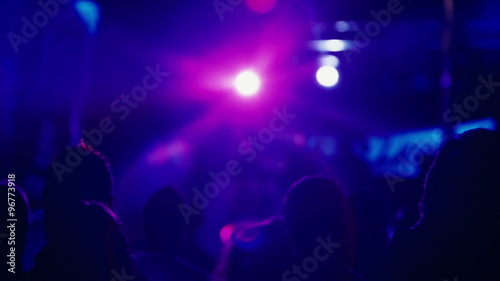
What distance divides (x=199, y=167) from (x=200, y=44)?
1742 mm

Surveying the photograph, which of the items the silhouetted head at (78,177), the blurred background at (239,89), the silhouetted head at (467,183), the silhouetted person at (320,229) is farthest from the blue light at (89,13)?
the silhouetted head at (467,183)

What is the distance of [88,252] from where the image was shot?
1836mm

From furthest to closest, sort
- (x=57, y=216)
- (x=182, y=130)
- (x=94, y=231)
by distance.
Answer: (x=182, y=130) < (x=57, y=216) < (x=94, y=231)

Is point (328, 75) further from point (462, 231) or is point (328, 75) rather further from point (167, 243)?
point (462, 231)

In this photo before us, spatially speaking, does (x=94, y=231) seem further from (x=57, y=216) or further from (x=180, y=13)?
(x=180, y=13)

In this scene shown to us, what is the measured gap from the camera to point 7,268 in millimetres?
1909

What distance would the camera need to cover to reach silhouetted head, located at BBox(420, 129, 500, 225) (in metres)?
1.81

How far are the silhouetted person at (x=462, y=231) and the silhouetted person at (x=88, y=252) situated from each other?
1067 mm

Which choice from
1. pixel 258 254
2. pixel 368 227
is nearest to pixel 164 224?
pixel 258 254

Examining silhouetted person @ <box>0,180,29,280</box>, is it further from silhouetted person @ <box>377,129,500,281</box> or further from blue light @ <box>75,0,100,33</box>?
blue light @ <box>75,0,100,33</box>

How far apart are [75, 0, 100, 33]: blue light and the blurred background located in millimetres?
13

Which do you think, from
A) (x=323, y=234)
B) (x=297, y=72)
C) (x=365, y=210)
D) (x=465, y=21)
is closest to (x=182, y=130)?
(x=297, y=72)

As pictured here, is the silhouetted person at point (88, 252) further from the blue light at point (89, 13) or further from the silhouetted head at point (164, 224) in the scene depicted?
the blue light at point (89, 13)

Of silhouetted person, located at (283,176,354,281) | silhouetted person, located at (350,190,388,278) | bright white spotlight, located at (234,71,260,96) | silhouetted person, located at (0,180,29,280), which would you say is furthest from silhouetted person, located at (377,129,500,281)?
bright white spotlight, located at (234,71,260,96)
